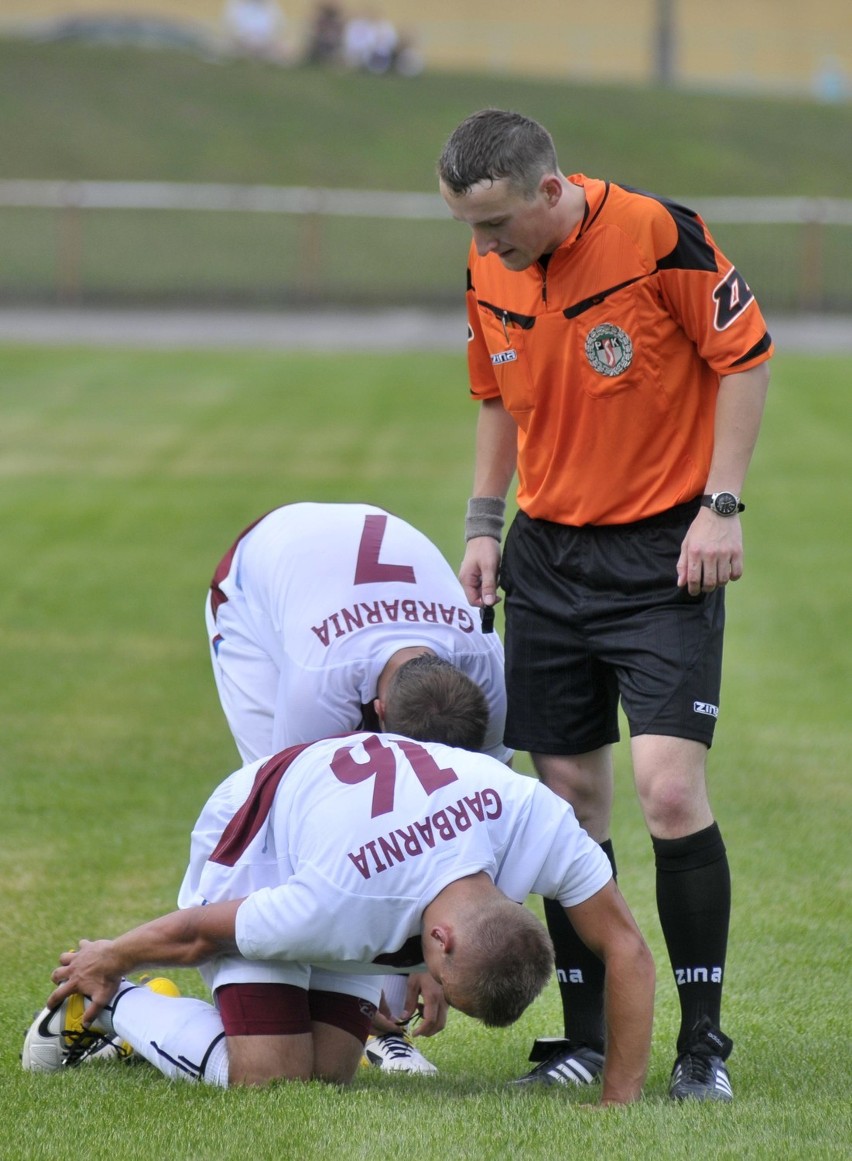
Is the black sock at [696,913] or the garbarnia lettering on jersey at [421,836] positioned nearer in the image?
the garbarnia lettering on jersey at [421,836]

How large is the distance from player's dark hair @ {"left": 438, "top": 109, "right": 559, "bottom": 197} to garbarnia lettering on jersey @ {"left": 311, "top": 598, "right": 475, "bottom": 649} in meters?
1.26

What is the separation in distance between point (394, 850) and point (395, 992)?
109cm

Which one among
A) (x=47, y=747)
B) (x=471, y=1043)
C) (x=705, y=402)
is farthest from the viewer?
(x=47, y=747)

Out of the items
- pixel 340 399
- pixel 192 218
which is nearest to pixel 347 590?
pixel 340 399

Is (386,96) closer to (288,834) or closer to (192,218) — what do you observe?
(192,218)

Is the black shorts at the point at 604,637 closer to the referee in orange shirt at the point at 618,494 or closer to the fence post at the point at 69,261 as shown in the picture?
the referee in orange shirt at the point at 618,494

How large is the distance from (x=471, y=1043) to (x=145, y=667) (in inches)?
179

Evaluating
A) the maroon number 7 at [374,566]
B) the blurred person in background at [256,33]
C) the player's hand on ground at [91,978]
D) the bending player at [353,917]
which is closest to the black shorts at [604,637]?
the bending player at [353,917]

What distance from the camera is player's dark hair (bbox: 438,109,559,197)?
3.76 m

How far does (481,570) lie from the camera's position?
4.52 meters

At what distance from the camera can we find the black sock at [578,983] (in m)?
4.22

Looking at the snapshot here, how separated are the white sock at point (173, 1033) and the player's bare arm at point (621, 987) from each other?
0.88 m

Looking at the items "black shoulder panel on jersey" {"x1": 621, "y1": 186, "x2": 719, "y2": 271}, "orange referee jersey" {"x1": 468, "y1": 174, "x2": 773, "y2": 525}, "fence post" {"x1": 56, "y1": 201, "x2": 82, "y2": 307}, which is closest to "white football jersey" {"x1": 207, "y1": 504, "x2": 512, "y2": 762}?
"orange referee jersey" {"x1": 468, "y1": 174, "x2": 773, "y2": 525}

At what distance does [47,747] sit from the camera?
721 centimetres
